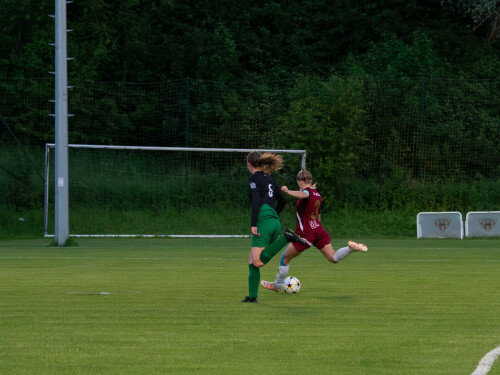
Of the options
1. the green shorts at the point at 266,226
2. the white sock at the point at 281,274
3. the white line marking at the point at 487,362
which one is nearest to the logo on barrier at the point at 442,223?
the white sock at the point at 281,274

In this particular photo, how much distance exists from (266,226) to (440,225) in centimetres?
1723

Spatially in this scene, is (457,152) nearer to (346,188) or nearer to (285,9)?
(346,188)

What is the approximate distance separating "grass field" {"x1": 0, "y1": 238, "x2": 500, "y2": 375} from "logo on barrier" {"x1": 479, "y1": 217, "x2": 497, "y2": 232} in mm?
10391

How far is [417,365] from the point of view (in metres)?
6.42

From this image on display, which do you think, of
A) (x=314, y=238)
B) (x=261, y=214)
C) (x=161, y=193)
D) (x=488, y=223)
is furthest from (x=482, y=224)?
(x=261, y=214)

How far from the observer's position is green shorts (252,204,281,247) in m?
10.2

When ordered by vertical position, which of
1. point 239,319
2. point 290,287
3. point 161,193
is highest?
point 239,319

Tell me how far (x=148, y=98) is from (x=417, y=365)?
30.1 metres

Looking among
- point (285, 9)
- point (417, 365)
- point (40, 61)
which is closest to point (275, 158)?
point (417, 365)

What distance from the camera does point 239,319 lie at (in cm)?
877

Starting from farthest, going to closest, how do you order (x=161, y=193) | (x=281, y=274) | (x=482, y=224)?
(x=161, y=193)
(x=482, y=224)
(x=281, y=274)

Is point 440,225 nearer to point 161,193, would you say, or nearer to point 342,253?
point 161,193

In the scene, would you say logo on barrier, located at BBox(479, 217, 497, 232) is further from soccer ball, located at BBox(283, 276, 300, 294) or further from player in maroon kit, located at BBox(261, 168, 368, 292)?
soccer ball, located at BBox(283, 276, 300, 294)

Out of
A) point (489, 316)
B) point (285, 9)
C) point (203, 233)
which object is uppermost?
point (285, 9)
